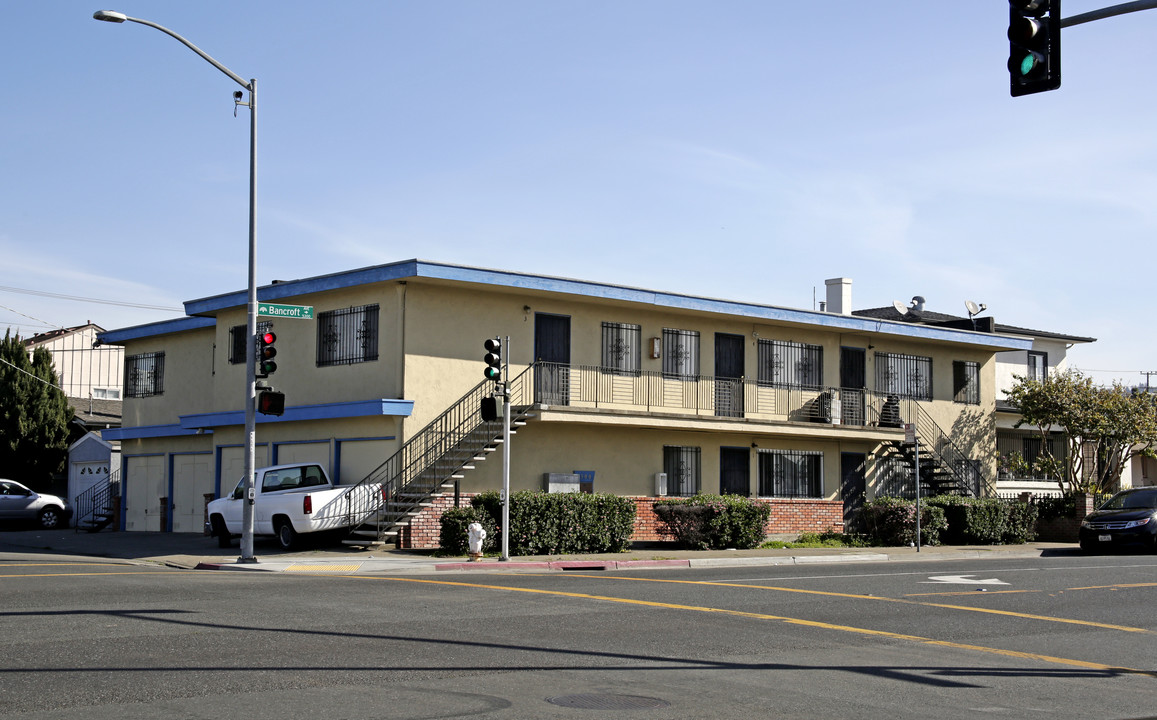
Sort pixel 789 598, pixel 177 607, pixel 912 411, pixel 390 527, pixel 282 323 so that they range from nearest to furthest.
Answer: pixel 177 607 < pixel 789 598 < pixel 390 527 < pixel 282 323 < pixel 912 411

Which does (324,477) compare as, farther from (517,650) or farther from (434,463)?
(517,650)

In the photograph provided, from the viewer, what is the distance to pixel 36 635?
11297 mm

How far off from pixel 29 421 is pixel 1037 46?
4047cm

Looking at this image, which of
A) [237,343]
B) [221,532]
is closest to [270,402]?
[221,532]

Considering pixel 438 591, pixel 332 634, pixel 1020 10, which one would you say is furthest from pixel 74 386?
pixel 1020 10

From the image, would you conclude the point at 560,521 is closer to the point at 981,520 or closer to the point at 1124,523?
the point at 981,520

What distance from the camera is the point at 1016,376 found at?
127 feet

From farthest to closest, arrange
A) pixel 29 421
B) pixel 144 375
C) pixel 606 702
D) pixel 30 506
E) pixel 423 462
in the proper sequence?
1. pixel 29 421
2. pixel 30 506
3. pixel 144 375
4. pixel 423 462
5. pixel 606 702

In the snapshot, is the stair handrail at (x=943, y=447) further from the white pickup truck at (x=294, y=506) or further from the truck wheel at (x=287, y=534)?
the truck wheel at (x=287, y=534)

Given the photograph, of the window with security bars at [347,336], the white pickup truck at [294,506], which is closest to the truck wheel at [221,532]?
the white pickup truck at [294,506]

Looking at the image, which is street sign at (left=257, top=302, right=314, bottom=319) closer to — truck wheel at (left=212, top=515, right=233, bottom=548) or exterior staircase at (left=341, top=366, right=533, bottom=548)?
exterior staircase at (left=341, top=366, right=533, bottom=548)

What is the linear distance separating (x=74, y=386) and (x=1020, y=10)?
176 feet

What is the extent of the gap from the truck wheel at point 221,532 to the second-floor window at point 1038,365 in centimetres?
3015

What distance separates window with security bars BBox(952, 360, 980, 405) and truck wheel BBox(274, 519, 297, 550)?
73.2ft
